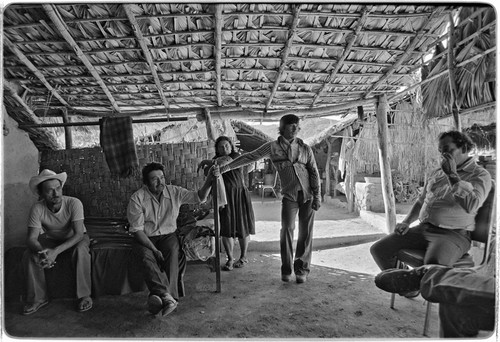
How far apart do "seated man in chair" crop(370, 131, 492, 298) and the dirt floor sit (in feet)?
1.33

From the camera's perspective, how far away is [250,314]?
219cm

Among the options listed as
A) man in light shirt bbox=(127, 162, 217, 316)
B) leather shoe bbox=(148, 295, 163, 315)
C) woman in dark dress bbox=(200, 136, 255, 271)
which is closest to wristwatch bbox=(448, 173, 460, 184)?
man in light shirt bbox=(127, 162, 217, 316)

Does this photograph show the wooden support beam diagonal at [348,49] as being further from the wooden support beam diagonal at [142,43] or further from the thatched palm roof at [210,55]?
the wooden support beam diagonal at [142,43]

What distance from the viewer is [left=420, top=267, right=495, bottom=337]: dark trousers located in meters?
1.58

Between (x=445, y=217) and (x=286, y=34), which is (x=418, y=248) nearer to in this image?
(x=445, y=217)

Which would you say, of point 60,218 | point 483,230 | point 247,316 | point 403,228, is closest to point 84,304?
point 60,218

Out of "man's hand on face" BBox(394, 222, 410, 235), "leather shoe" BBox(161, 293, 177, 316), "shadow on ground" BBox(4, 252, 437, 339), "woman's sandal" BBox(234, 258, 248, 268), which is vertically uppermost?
"man's hand on face" BBox(394, 222, 410, 235)

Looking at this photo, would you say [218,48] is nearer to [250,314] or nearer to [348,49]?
[348,49]

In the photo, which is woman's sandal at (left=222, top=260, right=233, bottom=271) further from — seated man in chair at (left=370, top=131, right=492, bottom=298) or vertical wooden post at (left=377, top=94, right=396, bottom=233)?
vertical wooden post at (left=377, top=94, right=396, bottom=233)

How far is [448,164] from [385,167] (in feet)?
5.65

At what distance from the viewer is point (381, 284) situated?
6.26 feet

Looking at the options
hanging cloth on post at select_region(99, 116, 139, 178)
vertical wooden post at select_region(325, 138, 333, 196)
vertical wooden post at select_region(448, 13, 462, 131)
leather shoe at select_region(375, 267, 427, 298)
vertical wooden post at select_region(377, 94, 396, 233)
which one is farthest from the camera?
vertical wooden post at select_region(325, 138, 333, 196)

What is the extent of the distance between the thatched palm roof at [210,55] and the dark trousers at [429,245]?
1418 mm

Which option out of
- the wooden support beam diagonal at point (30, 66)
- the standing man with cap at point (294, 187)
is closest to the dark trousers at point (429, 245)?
the standing man with cap at point (294, 187)
